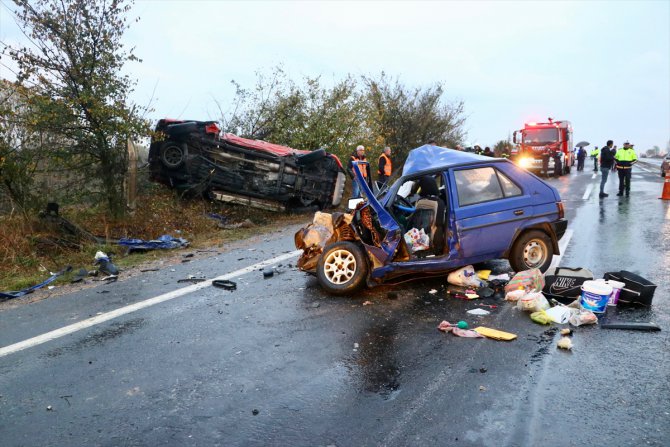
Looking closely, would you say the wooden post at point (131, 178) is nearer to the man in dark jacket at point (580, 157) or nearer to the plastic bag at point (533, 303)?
the plastic bag at point (533, 303)

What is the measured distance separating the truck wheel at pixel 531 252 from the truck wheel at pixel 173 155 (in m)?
8.15

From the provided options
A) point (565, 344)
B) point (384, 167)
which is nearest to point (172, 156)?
point (384, 167)

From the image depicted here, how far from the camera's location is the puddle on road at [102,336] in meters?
4.34

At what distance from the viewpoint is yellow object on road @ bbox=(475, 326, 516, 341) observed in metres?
4.37

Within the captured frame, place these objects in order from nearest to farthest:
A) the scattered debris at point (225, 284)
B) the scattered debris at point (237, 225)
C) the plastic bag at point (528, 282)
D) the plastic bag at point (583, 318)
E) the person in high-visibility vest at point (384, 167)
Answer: the plastic bag at point (583, 318) → the plastic bag at point (528, 282) → the scattered debris at point (225, 284) → the scattered debris at point (237, 225) → the person in high-visibility vest at point (384, 167)

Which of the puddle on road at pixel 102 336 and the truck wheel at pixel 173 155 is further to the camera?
the truck wheel at pixel 173 155

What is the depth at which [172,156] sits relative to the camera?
11602 mm

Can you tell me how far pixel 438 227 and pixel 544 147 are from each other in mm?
21475

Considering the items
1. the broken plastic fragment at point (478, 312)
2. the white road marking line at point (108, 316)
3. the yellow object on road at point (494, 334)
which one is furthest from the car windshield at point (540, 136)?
the yellow object on road at point (494, 334)

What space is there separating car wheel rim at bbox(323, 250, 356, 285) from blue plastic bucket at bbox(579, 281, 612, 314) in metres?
2.48

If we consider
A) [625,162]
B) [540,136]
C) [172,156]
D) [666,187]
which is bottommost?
[666,187]

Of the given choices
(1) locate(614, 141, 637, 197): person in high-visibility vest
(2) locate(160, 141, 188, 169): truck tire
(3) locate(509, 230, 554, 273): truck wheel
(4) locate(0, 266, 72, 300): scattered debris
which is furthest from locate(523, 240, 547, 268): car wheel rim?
(1) locate(614, 141, 637, 197): person in high-visibility vest

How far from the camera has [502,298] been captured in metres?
5.59

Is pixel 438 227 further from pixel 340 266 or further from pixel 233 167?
pixel 233 167
